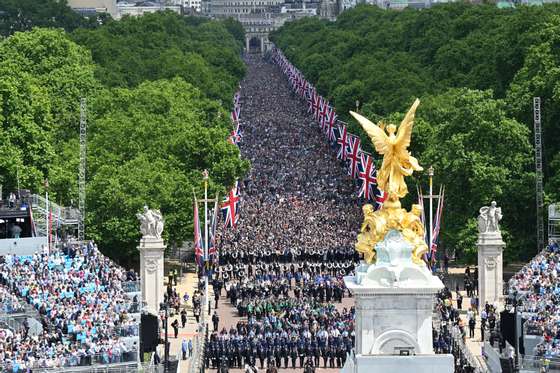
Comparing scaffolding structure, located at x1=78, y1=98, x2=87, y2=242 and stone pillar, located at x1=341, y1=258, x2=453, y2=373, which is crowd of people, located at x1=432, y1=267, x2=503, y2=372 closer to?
stone pillar, located at x1=341, y1=258, x2=453, y2=373

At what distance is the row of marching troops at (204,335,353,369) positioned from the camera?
79000 millimetres

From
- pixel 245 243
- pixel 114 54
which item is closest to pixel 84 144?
pixel 245 243

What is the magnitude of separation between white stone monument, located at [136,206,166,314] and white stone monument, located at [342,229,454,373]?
36195mm

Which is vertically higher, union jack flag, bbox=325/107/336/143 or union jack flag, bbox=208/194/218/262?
union jack flag, bbox=325/107/336/143

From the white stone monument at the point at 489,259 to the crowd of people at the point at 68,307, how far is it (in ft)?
52.0

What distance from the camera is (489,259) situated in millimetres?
90938

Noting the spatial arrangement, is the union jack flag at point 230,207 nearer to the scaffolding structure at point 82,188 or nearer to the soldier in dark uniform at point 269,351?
the scaffolding structure at point 82,188

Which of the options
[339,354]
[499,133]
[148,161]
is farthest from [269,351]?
[148,161]

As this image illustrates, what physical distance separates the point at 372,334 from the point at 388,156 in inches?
201

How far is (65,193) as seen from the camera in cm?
10831

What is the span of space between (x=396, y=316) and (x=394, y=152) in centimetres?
469

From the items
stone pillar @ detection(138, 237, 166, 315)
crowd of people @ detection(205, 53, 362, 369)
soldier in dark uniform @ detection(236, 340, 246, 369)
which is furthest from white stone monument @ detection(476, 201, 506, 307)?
soldier in dark uniform @ detection(236, 340, 246, 369)

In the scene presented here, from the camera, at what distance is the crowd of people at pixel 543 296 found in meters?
73.1

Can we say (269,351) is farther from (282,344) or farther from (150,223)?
(150,223)
